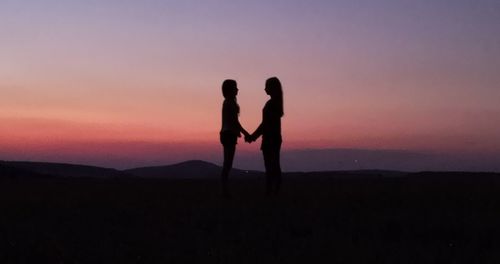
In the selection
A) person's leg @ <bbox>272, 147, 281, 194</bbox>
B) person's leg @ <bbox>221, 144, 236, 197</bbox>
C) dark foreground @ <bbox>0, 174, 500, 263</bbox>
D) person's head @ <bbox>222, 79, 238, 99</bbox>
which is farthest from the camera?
person's head @ <bbox>222, 79, 238, 99</bbox>

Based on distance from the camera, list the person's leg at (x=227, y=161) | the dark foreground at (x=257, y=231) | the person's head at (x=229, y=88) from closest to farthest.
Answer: the dark foreground at (x=257, y=231), the person's leg at (x=227, y=161), the person's head at (x=229, y=88)

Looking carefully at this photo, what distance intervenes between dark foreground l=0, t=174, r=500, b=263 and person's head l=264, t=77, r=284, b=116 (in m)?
1.89

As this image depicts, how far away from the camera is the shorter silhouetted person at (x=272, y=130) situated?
460 inches

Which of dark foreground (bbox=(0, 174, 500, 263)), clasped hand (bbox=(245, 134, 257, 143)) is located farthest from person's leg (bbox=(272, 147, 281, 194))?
dark foreground (bbox=(0, 174, 500, 263))

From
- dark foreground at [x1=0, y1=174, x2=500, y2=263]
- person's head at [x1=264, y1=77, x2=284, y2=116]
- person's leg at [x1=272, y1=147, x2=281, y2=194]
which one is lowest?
dark foreground at [x1=0, y1=174, x2=500, y2=263]

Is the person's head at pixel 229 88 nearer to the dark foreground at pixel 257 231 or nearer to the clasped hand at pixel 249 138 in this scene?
the clasped hand at pixel 249 138

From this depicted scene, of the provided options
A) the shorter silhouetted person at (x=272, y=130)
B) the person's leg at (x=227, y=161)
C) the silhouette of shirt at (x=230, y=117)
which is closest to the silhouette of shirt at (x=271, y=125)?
the shorter silhouetted person at (x=272, y=130)

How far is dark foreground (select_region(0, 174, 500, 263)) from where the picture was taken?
223 inches

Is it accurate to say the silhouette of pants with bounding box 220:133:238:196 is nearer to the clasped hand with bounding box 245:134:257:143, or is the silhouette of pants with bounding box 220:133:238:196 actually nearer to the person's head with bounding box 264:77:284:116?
the clasped hand with bounding box 245:134:257:143

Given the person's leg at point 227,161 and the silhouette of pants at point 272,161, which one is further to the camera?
the person's leg at point 227,161

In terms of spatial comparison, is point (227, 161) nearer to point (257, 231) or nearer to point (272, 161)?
point (272, 161)

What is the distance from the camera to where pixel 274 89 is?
11.7 meters

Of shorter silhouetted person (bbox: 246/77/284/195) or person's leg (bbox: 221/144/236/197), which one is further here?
person's leg (bbox: 221/144/236/197)

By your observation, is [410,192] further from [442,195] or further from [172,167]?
[172,167]
